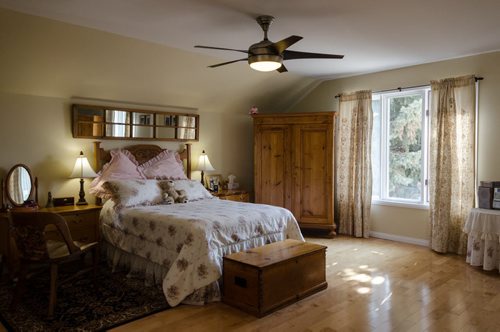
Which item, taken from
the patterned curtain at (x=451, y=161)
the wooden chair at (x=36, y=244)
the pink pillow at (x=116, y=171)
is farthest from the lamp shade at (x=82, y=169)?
the patterned curtain at (x=451, y=161)

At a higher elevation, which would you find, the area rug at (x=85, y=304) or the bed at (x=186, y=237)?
the bed at (x=186, y=237)

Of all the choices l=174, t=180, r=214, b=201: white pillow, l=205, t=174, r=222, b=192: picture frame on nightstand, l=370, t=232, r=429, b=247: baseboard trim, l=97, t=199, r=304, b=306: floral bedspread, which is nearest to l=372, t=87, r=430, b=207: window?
l=370, t=232, r=429, b=247: baseboard trim

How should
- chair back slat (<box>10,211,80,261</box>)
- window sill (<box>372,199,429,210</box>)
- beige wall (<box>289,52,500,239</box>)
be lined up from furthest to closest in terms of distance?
window sill (<box>372,199,429,210</box>) < beige wall (<box>289,52,500,239</box>) < chair back slat (<box>10,211,80,261</box>)

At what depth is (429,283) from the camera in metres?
3.71

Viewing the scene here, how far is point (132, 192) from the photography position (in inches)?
166

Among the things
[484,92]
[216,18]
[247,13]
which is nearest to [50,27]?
[216,18]

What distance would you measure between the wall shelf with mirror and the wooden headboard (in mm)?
125

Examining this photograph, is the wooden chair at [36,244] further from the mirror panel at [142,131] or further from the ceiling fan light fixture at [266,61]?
the mirror panel at [142,131]

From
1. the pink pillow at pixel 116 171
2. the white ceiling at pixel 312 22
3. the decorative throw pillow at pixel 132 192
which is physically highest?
the white ceiling at pixel 312 22

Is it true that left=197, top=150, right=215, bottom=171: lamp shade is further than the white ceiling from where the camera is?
Yes

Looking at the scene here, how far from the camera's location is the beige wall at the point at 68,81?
379 centimetres

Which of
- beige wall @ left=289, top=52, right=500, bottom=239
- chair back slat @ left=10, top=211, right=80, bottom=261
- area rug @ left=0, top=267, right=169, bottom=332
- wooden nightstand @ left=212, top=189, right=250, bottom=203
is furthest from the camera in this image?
wooden nightstand @ left=212, top=189, right=250, bottom=203

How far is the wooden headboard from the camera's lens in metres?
4.77

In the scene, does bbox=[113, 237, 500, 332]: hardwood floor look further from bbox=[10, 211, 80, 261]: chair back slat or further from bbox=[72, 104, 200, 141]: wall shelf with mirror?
bbox=[72, 104, 200, 141]: wall shelf with mirror
